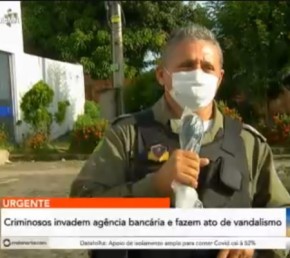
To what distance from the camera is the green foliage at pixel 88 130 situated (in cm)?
154

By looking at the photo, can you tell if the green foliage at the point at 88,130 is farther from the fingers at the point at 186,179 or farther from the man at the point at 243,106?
the fingers at the point at 186,179

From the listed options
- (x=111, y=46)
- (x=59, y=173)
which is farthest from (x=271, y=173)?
(x=59, y=173)

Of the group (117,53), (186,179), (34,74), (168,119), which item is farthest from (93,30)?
(186,179)

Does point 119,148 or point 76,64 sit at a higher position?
point 76,64

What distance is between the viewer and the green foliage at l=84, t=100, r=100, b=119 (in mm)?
1504

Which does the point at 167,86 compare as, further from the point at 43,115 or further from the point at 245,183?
the point at 43,115

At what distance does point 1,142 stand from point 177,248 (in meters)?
0.64

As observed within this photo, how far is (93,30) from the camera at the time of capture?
59.9 inches

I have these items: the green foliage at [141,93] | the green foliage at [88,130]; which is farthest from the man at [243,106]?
the green foliage at [88,130]

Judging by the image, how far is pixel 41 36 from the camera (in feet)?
5.27

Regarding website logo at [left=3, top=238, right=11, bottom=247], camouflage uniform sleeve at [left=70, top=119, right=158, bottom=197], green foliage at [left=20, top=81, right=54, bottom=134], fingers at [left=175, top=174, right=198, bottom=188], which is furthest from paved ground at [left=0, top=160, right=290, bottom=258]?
fingers at [left=175, top=174, right=198, bottom=188]

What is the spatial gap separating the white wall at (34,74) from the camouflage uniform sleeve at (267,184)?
599mm

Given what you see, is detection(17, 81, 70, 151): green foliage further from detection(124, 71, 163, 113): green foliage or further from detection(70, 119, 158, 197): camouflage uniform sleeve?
detection(70, 119, 158, 197): camouflage uniform sleeve

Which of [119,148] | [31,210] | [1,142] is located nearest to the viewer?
[119,148]
